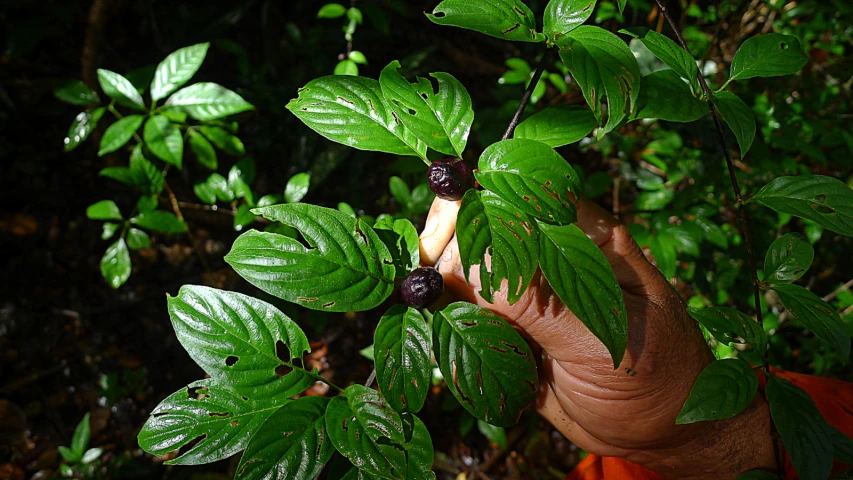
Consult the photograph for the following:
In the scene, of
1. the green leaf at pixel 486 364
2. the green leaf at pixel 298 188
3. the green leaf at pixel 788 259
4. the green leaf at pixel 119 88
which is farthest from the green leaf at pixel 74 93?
the green leaf at pixel 788 259

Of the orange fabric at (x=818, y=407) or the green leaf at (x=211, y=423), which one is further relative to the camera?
the orange fabric at (x=818, y=407)

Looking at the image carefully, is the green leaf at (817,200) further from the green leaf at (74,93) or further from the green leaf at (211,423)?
the green leaf at (74,93)

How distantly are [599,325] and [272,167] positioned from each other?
2358 millimetres

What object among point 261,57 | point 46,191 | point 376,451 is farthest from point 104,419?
point 376,451

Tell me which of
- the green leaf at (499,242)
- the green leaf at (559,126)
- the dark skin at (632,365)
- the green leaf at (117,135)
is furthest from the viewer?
the green leaf at (117,135)

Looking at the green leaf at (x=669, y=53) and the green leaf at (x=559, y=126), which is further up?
the green leaf at (x=669, y=53)

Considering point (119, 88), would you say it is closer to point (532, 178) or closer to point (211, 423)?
point (211, 423)

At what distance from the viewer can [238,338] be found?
35.9 inches

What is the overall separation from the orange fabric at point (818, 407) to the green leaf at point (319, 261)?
A: 957 mm

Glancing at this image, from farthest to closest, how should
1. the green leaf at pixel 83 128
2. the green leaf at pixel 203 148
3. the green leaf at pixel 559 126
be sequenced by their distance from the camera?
1. the green leaf at pixel 203 148
2. the green leaf at pixel 83 128
3. the green leaf at pixel 559 126

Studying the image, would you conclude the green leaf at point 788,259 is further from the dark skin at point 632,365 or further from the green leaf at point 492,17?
the green leaf at point 492,17

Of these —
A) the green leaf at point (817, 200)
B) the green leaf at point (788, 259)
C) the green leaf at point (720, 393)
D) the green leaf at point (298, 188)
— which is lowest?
the green leaf at point (298, 188)

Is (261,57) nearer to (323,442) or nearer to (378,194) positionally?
(378,194)

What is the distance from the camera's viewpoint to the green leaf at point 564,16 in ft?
2.70
